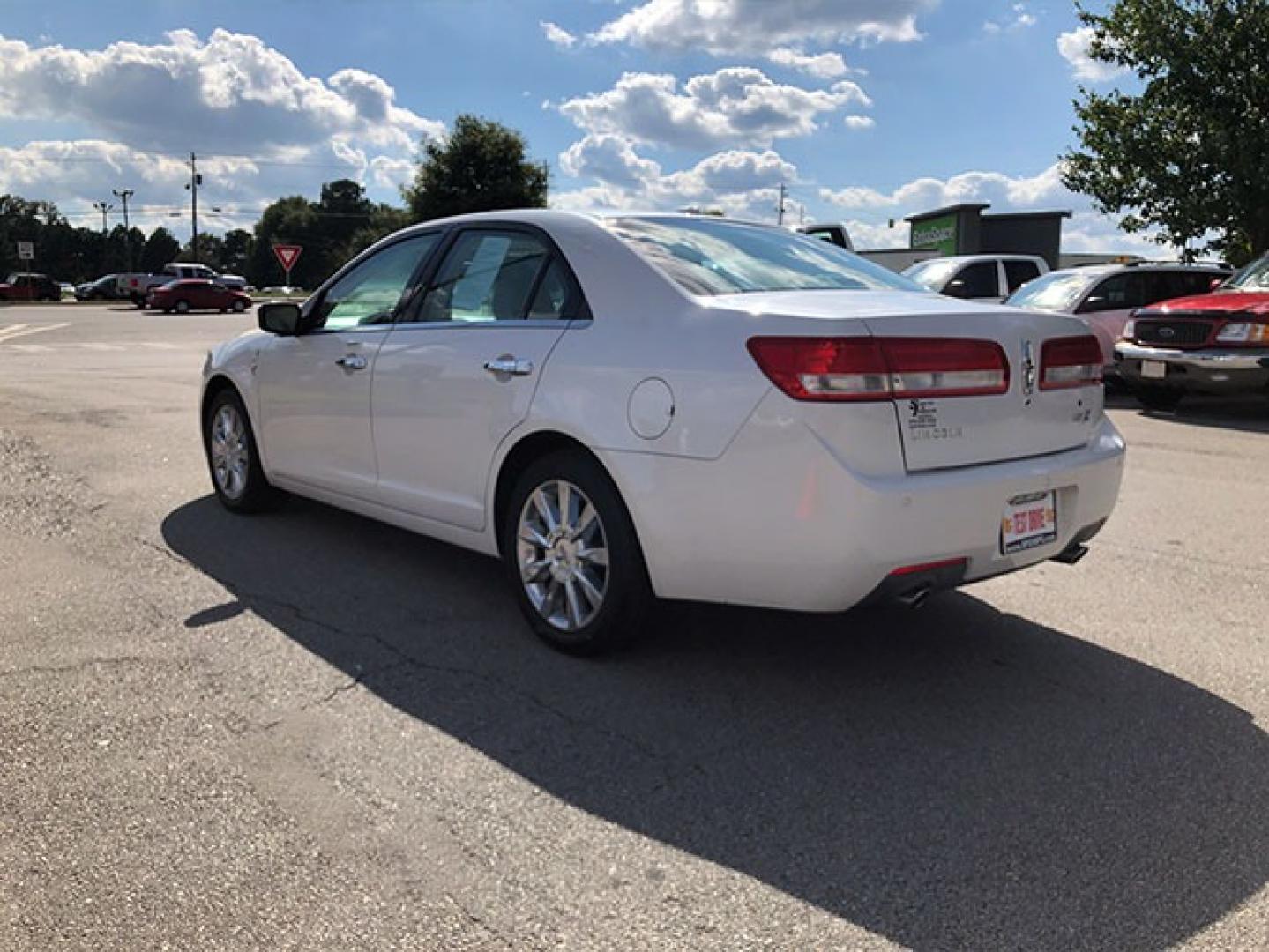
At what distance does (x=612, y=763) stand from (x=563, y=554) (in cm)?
99

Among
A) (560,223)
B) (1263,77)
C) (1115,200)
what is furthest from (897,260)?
A: (560,223)

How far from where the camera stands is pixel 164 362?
1766 centimetres

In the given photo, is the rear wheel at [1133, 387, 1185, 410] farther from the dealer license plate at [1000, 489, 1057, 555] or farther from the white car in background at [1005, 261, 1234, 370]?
the dealer license plate at [1000, 489, 1057, 555]

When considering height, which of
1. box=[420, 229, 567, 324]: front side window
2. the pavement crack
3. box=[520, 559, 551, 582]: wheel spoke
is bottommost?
the pavement crack

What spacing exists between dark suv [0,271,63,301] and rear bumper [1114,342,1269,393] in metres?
55.7

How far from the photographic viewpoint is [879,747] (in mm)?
3207

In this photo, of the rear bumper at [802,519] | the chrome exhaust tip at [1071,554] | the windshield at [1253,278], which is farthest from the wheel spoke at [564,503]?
the windshield at [1253,278]

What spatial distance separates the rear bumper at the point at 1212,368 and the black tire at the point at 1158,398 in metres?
0.51

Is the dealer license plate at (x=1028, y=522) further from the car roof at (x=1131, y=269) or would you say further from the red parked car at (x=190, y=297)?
the red parked car at (x=190, y=297)

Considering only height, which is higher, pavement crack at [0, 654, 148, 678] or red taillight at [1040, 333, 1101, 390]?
red taillight at [1040, 333, 1101, 390]

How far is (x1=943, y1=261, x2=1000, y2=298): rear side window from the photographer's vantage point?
1546 centimetres

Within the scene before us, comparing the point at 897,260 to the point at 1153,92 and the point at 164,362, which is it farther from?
the point at 164,362

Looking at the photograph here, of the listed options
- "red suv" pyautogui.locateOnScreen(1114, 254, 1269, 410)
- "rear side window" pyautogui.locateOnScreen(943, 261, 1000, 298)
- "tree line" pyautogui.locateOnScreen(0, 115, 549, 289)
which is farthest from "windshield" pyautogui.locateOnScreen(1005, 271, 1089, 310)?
"tree line" pyautogui.locateOnScreen(0, 115, 549, 289)

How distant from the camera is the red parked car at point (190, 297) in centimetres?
4100
